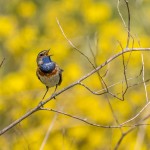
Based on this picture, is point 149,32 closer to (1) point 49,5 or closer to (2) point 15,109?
(1) point 49,5

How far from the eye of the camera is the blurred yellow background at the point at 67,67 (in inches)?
274

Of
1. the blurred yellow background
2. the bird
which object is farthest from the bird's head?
the blurred yellow background

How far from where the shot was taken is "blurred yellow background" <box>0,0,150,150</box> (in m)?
6.95

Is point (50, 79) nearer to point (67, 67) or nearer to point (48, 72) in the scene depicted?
point (48, 72)

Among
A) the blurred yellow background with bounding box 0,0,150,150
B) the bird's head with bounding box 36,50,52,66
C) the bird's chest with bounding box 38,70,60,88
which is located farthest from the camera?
the blurred yellow background with bounding box 0,0,150,150

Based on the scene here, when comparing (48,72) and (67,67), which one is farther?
(67,67)

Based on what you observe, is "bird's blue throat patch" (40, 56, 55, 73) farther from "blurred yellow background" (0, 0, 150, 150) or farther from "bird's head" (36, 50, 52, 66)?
"blurred yellow background" (0, 0, 150, 150)

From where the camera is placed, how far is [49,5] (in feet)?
31.0

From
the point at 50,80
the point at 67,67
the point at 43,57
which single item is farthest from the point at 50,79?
the point at 67,67

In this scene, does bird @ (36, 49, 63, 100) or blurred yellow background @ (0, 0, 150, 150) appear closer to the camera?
bird @ (36, 49, 63, 100)

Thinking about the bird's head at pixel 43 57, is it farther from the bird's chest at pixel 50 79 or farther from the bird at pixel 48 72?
the bird's chest at pixel 50 79

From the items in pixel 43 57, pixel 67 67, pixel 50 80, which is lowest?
pixel 50 80

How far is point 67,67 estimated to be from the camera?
7785mm

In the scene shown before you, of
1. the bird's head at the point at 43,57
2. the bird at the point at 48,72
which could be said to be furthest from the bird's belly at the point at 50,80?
the bird's head at the point at 43,57
